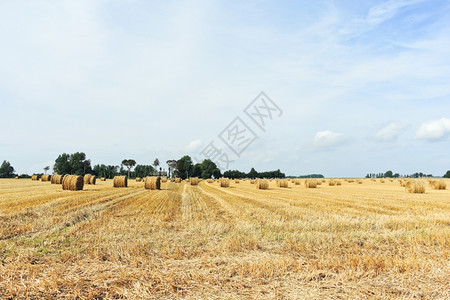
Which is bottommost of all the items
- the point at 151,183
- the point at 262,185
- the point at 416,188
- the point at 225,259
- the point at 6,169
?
the point at 225,259

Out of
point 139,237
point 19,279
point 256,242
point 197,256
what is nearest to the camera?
point 19,279

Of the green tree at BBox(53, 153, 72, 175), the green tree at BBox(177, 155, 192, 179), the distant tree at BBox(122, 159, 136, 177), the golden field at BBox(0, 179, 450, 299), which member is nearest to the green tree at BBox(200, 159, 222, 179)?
the green tree at BBox(177, 155, 192, 179)

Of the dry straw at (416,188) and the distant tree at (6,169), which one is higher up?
the distant tree at (6,169)

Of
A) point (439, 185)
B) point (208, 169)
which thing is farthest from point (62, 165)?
point (439, 185)

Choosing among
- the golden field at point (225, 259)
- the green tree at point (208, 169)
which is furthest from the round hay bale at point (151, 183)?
the green tree at point (208, 169)

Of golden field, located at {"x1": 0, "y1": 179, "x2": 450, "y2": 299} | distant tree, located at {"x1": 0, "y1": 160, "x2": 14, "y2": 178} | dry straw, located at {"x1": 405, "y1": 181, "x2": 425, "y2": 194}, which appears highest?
distant tree, located at {"x1": 0, "y1": 160, "x2": 14, "y2": 178}

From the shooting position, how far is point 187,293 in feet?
14.2

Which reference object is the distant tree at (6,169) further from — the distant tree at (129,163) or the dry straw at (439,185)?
the dry straw at (439,185)

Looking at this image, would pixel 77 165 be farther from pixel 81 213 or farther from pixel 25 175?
pixel 81 213

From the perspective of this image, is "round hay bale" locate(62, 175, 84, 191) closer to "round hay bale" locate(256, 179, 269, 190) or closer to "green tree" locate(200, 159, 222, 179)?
"round hay bale" locate(256, 179, 269, 190)

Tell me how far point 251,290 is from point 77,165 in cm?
13103

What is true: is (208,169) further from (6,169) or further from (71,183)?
(71,183)

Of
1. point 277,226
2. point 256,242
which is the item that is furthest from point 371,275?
point 277,226

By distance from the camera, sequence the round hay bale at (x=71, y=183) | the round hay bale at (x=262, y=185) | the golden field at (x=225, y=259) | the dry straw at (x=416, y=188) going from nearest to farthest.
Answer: the golden field at (x=225, y=259)
the dry straw at (x=416, y=188)
the round hay bale at (x=71, y=183)
the round hay bale at (x=262, y=185)
